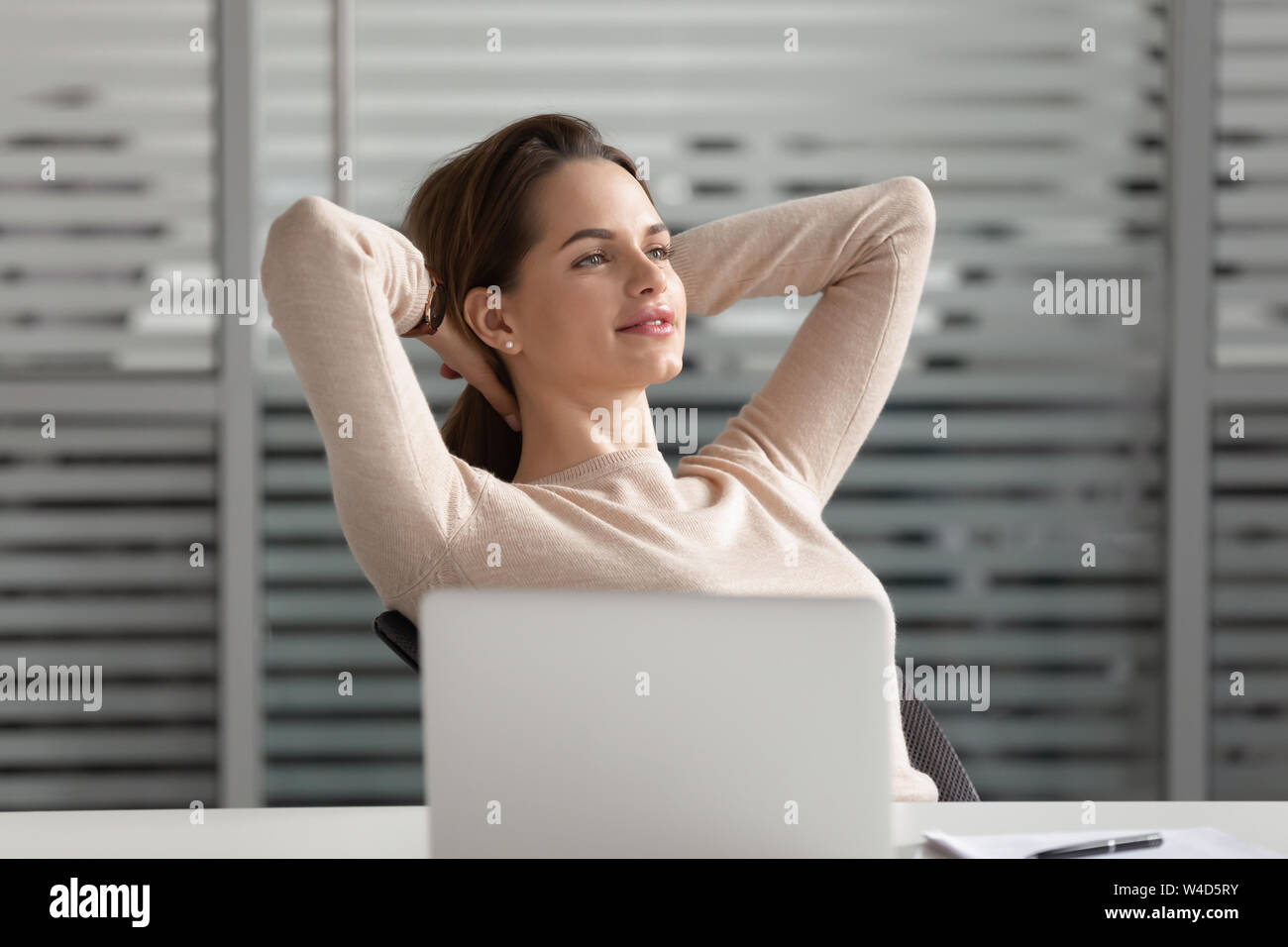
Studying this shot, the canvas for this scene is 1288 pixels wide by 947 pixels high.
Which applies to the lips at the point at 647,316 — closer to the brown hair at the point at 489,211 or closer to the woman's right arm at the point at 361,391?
the brown hair at the point at 489,211

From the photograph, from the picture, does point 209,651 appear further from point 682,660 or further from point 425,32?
point 682,660

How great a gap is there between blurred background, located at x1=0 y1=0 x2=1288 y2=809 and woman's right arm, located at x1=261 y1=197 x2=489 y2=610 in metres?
1.48

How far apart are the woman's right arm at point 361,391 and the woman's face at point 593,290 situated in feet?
0.78

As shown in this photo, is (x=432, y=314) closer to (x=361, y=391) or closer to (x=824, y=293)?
(x=361, y=391)

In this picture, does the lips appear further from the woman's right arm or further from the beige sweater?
the woman's right arm

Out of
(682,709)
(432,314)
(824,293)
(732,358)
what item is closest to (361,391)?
(432,314)

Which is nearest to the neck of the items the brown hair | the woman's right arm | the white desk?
the brown hair

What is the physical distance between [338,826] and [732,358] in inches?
76.3

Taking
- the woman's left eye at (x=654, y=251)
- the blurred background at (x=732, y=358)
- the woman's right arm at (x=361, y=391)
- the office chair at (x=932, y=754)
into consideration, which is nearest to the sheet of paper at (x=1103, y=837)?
the office chair at (x=932, y=754)

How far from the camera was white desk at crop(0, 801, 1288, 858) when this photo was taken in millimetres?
1024

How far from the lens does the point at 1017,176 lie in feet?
9.51

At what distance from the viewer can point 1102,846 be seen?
0.95 meters

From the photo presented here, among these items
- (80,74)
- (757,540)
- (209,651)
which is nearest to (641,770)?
(757,540)

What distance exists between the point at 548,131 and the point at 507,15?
1.42 metres
